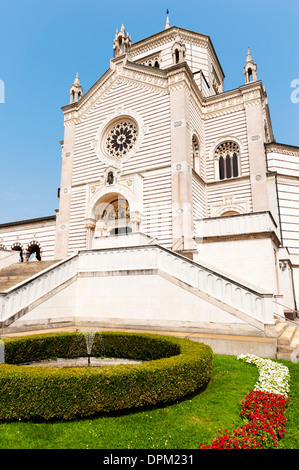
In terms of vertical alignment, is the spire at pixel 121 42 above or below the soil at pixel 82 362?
above

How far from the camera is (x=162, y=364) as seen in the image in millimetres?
5852

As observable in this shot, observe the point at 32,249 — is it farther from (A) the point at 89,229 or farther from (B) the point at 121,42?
(B) the point at 121,42

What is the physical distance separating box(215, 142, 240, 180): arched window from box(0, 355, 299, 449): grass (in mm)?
21400

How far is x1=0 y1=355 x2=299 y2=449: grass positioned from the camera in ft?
14.0

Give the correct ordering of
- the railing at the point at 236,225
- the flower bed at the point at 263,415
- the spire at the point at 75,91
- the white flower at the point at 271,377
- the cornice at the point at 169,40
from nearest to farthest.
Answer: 1. the flower bed at the point at 263,415
2. the white flower at the point at 271,377
3. the railing at the point at 236,225
4. the spire at the point at 75,91
5. the cornice at the point at 169,40

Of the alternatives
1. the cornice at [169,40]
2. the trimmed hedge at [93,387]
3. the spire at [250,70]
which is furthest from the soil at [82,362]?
the cornice at [169,40]

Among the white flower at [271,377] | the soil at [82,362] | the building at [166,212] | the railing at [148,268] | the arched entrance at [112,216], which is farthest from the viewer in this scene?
the arched entrance at [112,216]

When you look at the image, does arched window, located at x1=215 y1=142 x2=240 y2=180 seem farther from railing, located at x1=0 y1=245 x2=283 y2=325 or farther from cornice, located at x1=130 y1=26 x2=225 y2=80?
cornice, located at x1=130 y1=26 x2=225 y2=80

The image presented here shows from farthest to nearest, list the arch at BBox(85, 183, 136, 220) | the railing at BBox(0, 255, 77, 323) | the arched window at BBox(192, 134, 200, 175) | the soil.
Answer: the arched window at BBox(192, 134, 200, 175) → the arch at BBox(85, 183, 136, 220) → the railing at BBox(0, 255, 77, 323) → the soil

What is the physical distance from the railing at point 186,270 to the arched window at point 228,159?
14098 millimetres

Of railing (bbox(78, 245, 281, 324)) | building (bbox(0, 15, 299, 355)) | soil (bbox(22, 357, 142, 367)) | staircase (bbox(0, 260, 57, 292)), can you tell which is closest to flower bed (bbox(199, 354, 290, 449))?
building (bbox(0, 15, 299, 355))

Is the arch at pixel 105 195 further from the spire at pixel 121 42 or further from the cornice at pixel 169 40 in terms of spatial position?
the cornice at pixel 169 40

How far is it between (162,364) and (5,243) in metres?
32.5

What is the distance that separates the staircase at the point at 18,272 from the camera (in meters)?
16.7
